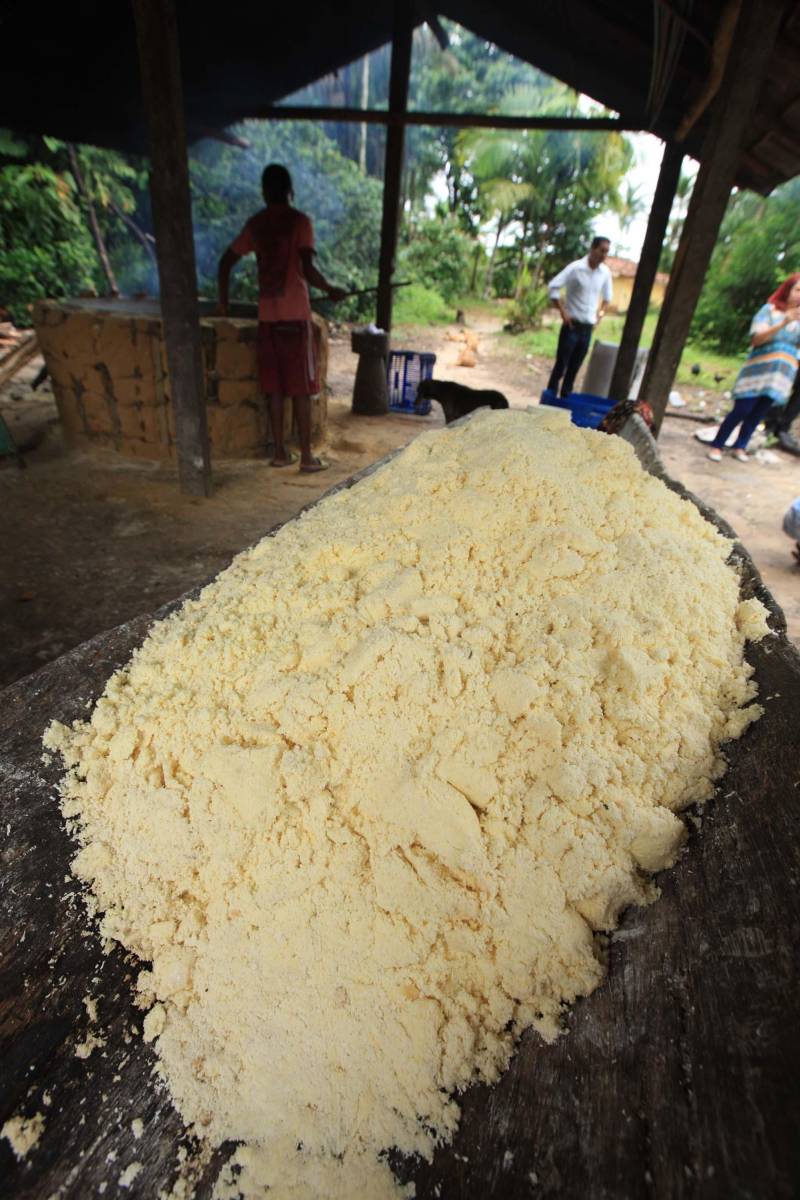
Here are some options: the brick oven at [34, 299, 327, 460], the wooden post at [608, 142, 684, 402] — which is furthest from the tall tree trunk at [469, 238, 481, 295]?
the brick oven at [34, 299, 327, 460]

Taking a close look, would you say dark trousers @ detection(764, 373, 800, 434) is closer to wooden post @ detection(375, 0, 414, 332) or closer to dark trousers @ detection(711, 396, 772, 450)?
dark trousers @ detection(711, 396, 772, 450)

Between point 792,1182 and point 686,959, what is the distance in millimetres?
220

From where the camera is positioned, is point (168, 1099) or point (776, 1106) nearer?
point (776, 1106)

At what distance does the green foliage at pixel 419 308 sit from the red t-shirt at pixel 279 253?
9727 millimetres

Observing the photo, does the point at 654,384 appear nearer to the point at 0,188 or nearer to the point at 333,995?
the point at 333,995

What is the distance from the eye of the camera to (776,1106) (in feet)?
1.73

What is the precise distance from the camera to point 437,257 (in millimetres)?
14586

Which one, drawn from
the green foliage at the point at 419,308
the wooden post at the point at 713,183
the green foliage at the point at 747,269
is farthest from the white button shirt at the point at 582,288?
the green foliage at the point at 419,308

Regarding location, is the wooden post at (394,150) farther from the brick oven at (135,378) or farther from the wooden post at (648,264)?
the wooden post at (648,264)

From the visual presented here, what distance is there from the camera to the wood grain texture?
1.83 ft

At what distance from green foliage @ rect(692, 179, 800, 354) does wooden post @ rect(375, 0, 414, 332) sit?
7860 millimetres

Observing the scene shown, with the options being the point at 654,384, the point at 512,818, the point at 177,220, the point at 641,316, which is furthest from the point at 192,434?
the point at 641,316

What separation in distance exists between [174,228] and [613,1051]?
12.3 ft

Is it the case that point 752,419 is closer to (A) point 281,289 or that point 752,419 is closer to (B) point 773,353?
(B) point 773,353
